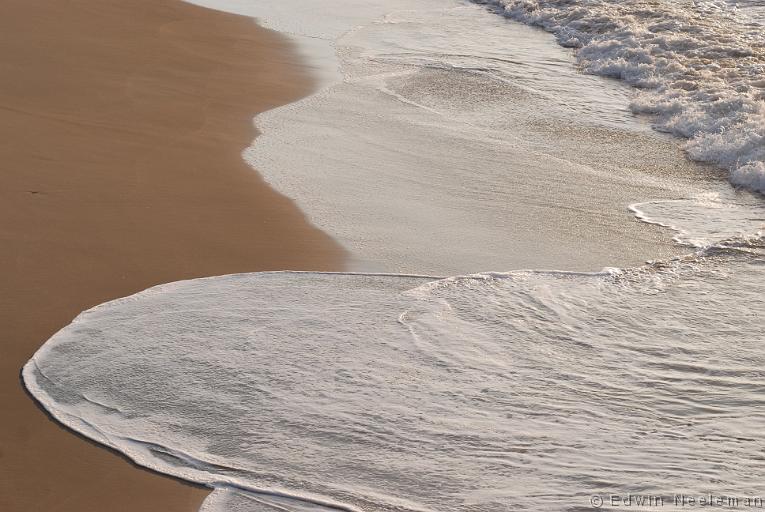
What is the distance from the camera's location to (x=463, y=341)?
181 inches

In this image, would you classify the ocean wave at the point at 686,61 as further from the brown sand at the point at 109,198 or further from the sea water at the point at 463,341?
the brown sand at the point at 109,198

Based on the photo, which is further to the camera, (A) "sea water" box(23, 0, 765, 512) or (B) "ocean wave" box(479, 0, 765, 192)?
(B) "ocean wave" box(479, 0, 765, 192)

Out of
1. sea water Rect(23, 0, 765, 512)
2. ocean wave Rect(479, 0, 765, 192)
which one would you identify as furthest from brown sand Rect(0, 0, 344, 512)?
ocean wave Rect(479, 0, 765, 192)

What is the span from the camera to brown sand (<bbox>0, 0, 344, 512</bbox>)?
3.68 m

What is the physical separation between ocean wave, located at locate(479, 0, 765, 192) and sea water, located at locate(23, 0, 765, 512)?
83mm

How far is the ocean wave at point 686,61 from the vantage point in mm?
8180

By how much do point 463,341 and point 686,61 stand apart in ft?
25.1

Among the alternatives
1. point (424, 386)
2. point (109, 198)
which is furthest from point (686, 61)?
point (424, 386)

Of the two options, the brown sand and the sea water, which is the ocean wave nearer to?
the sea water

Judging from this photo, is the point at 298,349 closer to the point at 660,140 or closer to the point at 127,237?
the point at 127,237

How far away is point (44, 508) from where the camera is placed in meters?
3.41

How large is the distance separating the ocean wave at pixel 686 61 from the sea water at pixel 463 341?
0.27ft

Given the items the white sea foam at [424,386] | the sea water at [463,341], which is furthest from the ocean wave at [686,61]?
the white sea foam at [424,386]

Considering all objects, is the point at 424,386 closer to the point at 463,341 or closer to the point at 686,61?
the point at 463,341
